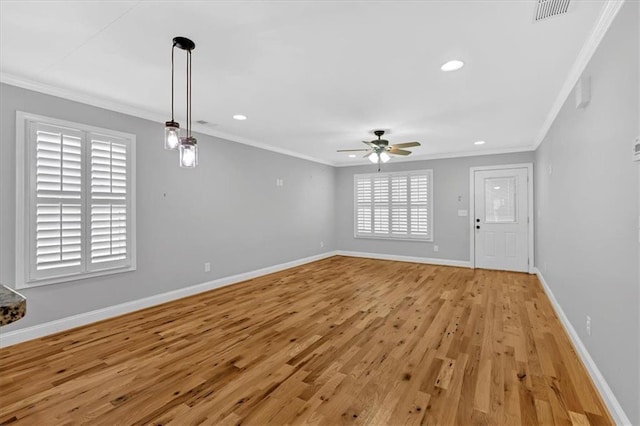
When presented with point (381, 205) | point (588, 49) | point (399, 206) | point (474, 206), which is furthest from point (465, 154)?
point (588, 49)

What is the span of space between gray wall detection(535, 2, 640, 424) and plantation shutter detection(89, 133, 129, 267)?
4553mm

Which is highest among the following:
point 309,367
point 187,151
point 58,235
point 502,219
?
point 187,151

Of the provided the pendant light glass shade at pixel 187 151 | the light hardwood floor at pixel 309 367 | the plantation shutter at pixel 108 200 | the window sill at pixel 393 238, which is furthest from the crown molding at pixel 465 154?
the pendant light glass shade at pixel 187 151

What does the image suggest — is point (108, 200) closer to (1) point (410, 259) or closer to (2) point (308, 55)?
(2) point (308, 55)

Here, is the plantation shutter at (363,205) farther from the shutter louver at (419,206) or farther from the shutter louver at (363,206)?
the shutter louver at (419,206)

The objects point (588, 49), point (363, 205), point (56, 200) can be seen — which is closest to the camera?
point (588, 49)

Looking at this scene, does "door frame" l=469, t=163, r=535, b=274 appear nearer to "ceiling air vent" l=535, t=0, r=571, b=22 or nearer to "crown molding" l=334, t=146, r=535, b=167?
"crown molding" l=334, t=146, r=535, b=167

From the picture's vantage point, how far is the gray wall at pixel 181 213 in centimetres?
299

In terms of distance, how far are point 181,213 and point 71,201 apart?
1.32m

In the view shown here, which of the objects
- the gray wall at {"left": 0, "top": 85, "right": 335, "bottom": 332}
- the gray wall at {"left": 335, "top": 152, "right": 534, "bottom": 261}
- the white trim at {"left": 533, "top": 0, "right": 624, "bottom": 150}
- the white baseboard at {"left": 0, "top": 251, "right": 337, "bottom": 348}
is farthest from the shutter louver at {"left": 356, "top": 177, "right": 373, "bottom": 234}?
the white trim at {"left": 533, "top": 0, "right": 624, "bottom": 150}

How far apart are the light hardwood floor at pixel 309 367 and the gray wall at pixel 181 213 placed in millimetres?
398

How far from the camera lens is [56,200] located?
3.12 meters

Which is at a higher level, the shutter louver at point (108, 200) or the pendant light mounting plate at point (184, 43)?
the pendant light mounting plate at point (184, 43)

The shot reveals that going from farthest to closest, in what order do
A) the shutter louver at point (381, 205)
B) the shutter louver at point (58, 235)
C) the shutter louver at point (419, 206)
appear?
the shutter louver at point (381, 205) < the shutter louver at point (419, 206) < the shutter louver at point (58, 235)
